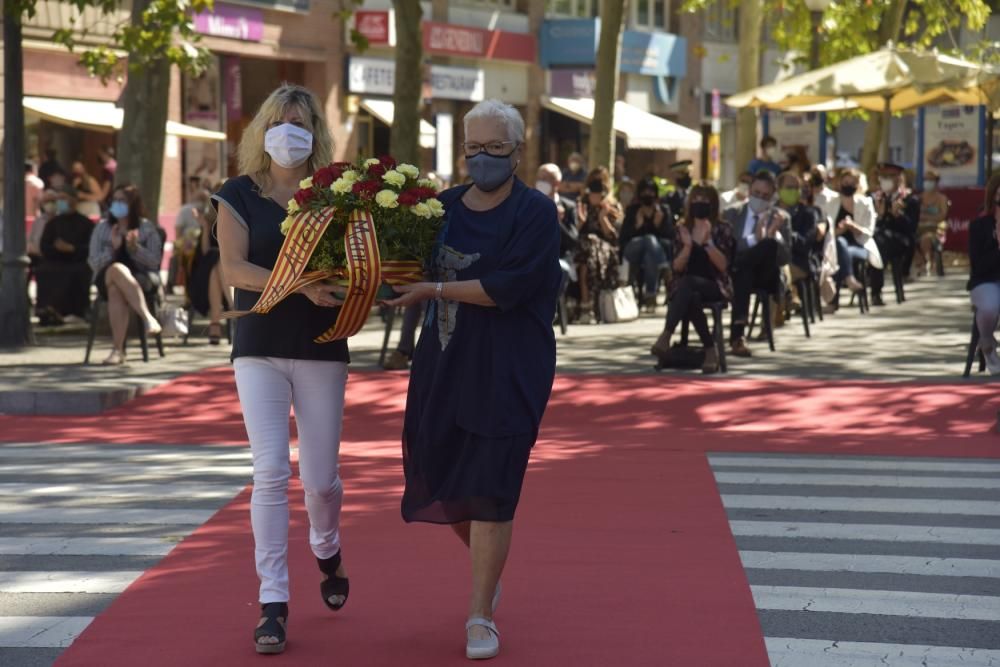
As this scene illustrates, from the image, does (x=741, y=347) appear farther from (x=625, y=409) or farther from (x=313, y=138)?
(x=313, y=138)

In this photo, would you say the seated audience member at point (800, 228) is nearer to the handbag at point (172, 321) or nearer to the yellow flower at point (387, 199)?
the handbag at point (172, 321)

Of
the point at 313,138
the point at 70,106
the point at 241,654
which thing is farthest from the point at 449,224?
the point at 70,106

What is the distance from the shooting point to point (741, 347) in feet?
54.9

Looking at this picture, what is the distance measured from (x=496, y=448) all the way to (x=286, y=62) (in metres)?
34.1

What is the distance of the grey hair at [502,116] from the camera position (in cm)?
620

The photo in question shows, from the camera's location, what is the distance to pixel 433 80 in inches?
1699

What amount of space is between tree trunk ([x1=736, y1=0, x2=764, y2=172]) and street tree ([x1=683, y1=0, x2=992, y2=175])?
21 mm

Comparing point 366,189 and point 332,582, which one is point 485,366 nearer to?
point 366,189

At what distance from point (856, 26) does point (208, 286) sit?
21613mm

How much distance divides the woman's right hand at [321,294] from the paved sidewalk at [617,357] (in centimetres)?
780

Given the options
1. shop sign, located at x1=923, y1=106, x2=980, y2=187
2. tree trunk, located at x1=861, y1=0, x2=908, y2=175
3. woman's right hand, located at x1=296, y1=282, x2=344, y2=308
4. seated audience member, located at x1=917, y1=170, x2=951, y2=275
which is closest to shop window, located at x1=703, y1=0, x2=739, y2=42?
tree trunk, located at x1=861, y1=0, x2=908, y2=175

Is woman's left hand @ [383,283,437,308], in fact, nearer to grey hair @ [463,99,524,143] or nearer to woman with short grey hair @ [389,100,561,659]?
woman with short grey hair @ [389,100,561,659]

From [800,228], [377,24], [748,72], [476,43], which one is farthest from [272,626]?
[476,43]

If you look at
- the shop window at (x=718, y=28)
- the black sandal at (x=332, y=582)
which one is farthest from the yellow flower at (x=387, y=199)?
the shop window at (x=718, y=28)
